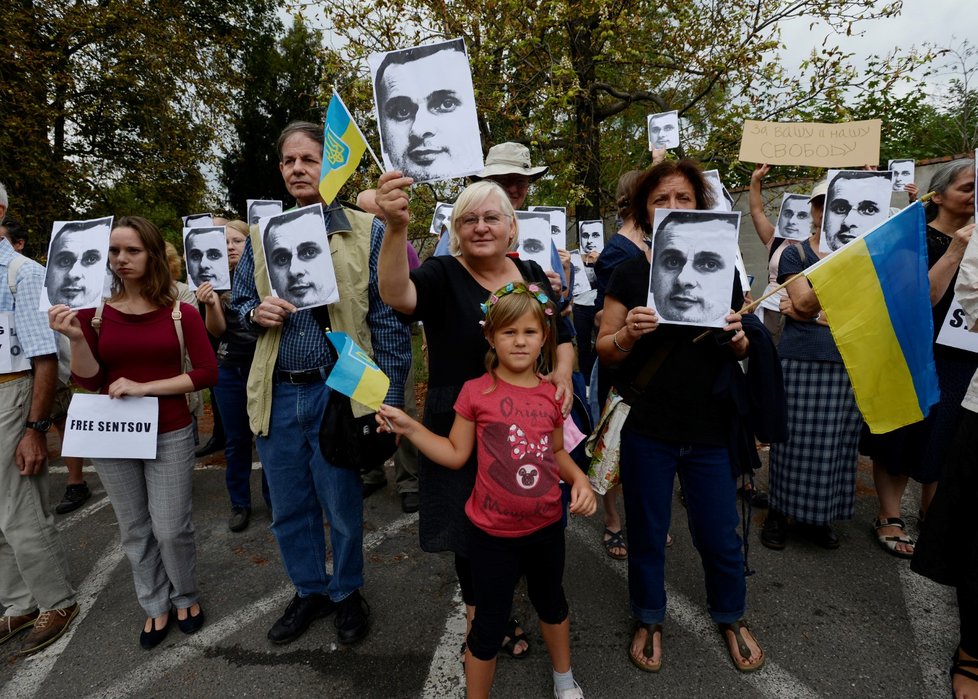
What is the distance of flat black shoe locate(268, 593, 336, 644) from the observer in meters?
2.56

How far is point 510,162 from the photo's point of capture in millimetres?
3176

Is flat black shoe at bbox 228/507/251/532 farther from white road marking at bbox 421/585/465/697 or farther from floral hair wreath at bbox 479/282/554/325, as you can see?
floral hair wreath at bbox 479/282/554/325

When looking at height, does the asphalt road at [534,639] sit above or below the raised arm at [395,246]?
A: below

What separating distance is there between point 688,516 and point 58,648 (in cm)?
318

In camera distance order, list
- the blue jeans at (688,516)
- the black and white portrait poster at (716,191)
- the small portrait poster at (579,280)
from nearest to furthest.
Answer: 1. the blue jeans at (688,516)
2. the black and white portrait poster at (716,191)
3. the small portrait poster at (579,280)

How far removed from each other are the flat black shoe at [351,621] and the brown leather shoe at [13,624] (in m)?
1.71

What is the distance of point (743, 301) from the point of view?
2.25m

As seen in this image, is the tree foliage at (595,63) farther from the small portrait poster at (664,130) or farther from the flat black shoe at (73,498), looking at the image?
the flat black shoe at (73,498)

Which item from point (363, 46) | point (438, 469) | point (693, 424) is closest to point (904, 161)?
point (693, 424)

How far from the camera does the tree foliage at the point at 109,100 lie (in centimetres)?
940

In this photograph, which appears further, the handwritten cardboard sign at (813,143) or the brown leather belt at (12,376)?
the handwritten cardboard sign at (813,143)

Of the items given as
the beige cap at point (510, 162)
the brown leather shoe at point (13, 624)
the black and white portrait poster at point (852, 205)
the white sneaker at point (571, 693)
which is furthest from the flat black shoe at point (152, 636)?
the black and white portrait poster at point (852, 205)

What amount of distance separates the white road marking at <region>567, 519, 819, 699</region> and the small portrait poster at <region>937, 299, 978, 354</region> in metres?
1.87

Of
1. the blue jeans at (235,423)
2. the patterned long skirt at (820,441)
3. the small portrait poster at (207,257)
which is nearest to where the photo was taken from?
the patterned long skirt at (820,441)
